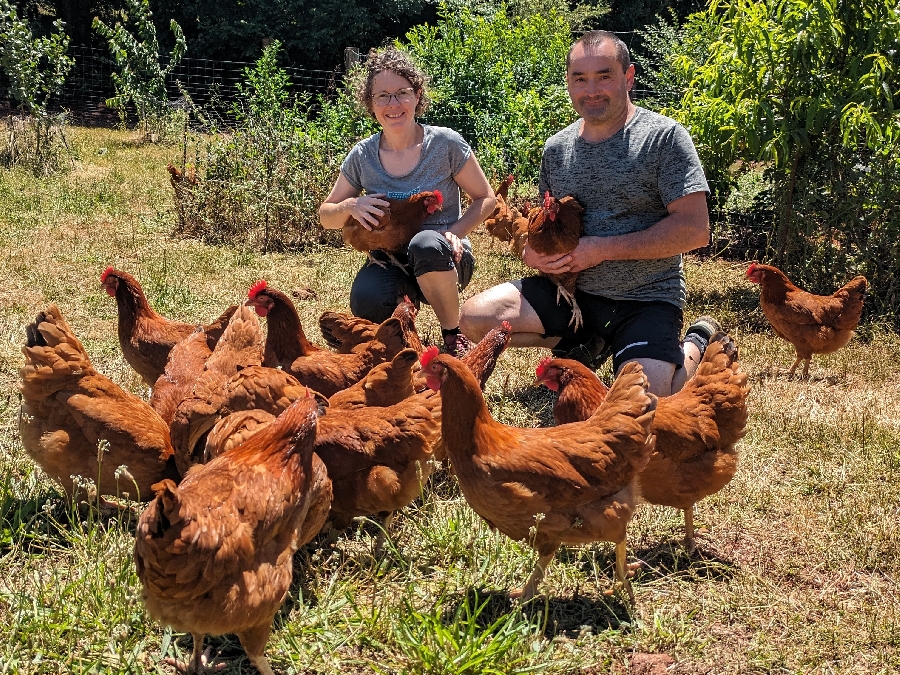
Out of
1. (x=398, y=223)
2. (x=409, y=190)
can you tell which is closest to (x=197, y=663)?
(x=398, y=223)

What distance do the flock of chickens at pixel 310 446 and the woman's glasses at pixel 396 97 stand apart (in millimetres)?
1350

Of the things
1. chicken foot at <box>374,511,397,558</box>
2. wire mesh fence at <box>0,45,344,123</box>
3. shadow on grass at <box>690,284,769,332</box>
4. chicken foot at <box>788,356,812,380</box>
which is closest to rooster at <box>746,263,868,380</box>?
chicken foot at <box>788,356,812,380</box>

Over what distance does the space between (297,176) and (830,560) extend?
269 inches

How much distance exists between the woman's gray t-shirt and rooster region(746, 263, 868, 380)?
106 inches

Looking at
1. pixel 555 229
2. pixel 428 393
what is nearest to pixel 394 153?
pixel 555 229

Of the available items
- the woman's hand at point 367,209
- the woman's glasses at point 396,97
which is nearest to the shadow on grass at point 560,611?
the woman's hand at point 367,209

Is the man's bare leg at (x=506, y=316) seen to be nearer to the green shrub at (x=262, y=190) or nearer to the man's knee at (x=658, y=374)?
the man's knee at (x=658, y=374)

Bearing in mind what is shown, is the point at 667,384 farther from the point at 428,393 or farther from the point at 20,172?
the point at 20,172

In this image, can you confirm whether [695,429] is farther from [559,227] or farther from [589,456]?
[559,227]

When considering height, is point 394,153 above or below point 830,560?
above

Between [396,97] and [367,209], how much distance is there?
79 centimetres

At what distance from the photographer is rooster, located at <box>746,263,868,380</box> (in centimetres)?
560

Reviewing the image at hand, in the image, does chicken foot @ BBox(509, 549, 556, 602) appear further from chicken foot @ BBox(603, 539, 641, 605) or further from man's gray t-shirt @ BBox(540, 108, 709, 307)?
man's gray t-shirt @ BBox(540, 108, 709, 307)

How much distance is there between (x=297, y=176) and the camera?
847cm
